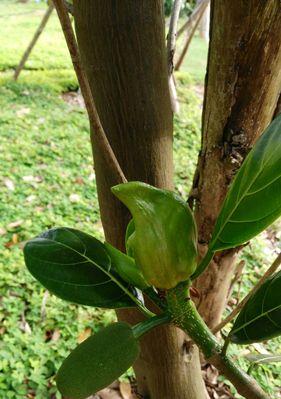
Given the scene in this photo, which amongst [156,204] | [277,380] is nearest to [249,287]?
[277,380]

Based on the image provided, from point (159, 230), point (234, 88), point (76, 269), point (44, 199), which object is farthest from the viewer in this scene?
point (44, 199)

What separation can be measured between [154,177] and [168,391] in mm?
440

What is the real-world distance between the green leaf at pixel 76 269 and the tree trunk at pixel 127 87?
17cm

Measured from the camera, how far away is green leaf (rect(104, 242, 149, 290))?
1.45ft

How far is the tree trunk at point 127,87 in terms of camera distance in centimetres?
54

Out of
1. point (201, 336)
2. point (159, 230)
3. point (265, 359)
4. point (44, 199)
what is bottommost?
point (44, 199)

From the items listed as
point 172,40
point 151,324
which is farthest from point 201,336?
point 172,40

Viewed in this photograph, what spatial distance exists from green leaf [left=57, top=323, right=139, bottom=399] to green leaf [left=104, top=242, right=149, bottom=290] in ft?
0.16

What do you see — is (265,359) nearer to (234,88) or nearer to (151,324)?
(151,324)

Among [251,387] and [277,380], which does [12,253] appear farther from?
[251,387]

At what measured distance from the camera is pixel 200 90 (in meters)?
3.31

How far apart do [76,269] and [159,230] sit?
0.50 ft

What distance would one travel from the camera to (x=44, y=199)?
5.55 ft

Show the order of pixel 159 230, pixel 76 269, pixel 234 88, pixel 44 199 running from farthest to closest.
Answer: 1. pixel 44 199
2. pixel 234 88
3. pixel 76 269
4. pixel 159 230
